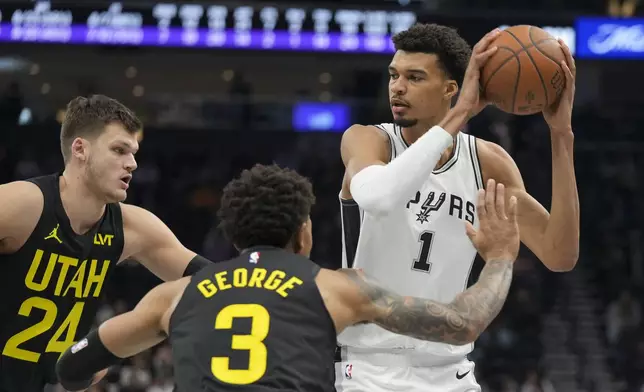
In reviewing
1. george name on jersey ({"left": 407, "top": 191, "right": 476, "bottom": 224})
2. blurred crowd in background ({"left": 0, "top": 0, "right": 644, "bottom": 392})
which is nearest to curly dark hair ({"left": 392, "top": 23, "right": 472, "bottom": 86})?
george name on jersey ({"left": 407, "top": 191, "right": 476, "bottom": 224})

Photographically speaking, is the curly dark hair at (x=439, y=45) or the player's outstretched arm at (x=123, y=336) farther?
the curly dark hair at (x=439, y=45)

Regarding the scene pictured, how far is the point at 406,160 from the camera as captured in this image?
3.80 m

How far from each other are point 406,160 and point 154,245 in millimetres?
1721

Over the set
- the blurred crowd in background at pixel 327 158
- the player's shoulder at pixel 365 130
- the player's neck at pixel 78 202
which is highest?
the player's shoulder at pixel 365 130

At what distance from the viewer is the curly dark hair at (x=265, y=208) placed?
3277 millimetres

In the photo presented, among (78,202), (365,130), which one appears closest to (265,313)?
(365,130)

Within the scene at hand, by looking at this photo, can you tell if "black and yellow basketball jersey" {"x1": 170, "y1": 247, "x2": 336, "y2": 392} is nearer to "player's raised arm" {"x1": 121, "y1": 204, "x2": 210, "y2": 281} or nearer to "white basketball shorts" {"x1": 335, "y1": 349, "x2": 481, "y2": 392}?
"white basketball shorts" {"x1": 335, "y1": 349, "x2": 481, "y2": 392}

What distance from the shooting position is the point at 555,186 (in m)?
4.48

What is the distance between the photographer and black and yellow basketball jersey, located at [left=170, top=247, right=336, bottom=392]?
3076 mm

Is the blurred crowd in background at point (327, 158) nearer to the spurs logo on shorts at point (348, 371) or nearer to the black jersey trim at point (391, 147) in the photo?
the black jersey trim at point (391, 147)

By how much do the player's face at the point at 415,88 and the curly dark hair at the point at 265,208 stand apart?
1.12 meters

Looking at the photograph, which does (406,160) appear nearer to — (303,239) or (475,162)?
(303,239)

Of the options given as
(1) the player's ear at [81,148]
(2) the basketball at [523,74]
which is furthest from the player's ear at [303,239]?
(1) the player's ear at [81,148]

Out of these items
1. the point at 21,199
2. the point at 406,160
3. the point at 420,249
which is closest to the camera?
the point at 406,160
